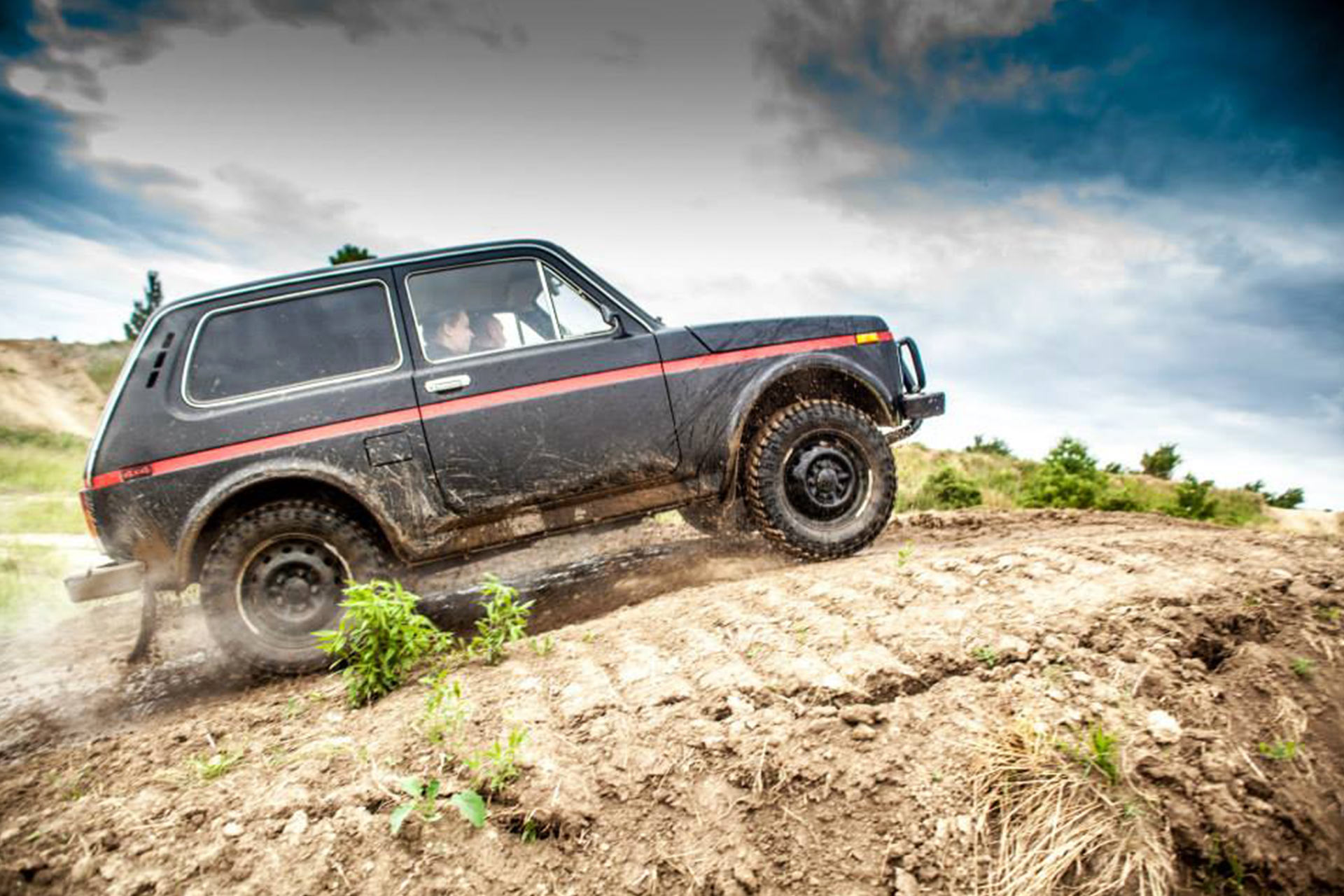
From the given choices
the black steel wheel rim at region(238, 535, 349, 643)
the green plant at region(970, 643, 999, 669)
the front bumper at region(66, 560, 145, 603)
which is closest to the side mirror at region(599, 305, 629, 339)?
the black steel wheel rim at region(238, 535, 349, 643)

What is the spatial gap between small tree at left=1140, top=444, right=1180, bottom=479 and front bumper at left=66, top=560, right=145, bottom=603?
623 inches

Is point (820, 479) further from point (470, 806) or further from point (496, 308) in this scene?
point (470, 806)

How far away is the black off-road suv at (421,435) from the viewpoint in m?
3.12

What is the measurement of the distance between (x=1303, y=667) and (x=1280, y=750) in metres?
0.57

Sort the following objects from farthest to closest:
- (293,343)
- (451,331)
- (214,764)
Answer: (451,331) → (293,343) → (214,764)

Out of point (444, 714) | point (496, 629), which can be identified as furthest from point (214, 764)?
point (496, 629)

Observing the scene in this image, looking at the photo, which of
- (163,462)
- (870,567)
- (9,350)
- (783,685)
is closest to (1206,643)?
(870,567)

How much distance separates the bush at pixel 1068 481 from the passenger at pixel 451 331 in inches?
271

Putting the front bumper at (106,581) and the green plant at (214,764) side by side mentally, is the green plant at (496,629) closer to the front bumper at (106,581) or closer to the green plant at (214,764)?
the green plant at (214,764)

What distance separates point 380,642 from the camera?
2.63 metres

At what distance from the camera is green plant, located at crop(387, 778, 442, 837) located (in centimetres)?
181

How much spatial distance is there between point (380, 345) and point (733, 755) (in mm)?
2729

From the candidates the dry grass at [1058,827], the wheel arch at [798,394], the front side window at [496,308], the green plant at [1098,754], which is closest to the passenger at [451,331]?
the front side window at [496,308]

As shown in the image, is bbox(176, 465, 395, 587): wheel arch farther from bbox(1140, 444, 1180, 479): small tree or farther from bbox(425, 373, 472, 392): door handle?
bbox(1140, 444, 1180, 479): small tree
